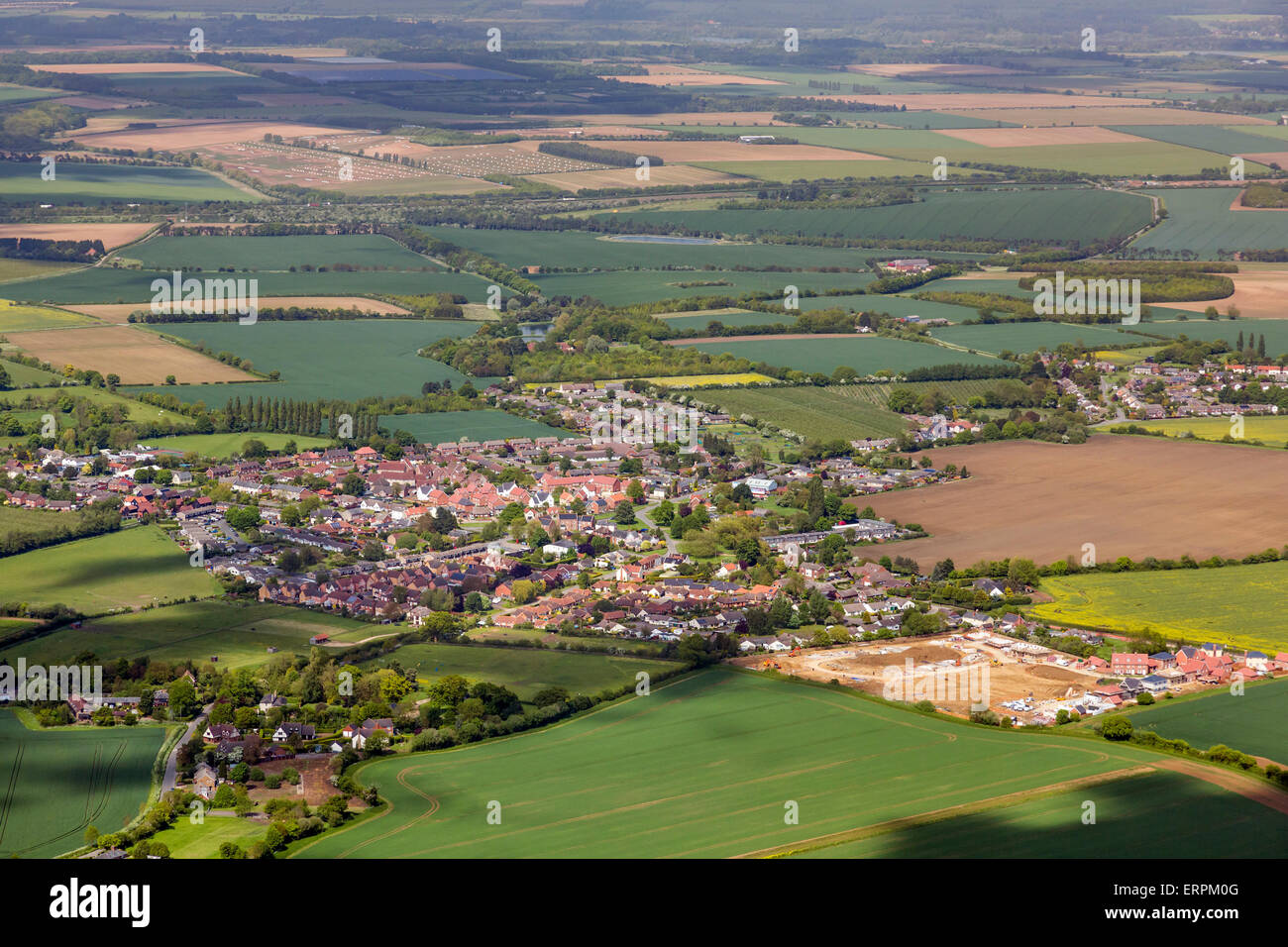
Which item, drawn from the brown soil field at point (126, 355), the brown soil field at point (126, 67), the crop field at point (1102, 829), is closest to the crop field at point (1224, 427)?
the crop field at point (1102, 829)

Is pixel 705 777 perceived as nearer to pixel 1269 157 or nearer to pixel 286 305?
pixel 286 305

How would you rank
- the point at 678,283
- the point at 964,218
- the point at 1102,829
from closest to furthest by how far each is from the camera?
the point at 1102,829 → the point at 678,283 → the point at 964,218

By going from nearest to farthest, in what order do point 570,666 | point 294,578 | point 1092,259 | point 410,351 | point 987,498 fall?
point 570,666 < point 294,578 < point 987,498 < point 410,351 < point 1092,259

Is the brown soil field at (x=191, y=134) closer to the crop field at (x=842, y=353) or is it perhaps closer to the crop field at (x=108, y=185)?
the crop field at (x=108, y=185)

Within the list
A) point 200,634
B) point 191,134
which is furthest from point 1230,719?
point 191,134

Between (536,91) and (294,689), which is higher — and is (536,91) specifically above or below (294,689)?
above
